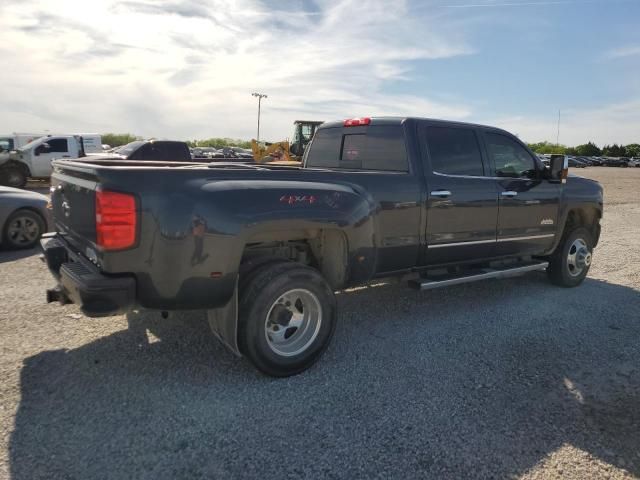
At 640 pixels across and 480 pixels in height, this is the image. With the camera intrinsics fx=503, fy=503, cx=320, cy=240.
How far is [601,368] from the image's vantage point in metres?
→ 4.03

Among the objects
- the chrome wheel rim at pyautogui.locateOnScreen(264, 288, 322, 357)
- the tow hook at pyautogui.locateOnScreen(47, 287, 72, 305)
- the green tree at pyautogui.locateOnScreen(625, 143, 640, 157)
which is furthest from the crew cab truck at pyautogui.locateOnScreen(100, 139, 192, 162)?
the green tree at pyautogui.locateOnScreen(625, 143, 640, 157)

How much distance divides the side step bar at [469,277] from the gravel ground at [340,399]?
0.43 meters

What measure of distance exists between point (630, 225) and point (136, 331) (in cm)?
1211

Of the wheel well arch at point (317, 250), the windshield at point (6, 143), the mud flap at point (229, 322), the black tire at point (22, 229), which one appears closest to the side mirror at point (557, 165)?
the wheel well arch at point (317, 250)

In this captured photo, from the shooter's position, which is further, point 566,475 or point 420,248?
point 420,248

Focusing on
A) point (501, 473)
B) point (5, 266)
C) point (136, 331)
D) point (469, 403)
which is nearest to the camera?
point (501, 473)

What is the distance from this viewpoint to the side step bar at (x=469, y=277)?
15.2ft

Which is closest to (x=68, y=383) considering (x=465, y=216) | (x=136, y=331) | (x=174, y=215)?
(x=136, y=331)

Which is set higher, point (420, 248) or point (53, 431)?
point (420, 248)

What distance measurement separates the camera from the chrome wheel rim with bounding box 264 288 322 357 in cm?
372

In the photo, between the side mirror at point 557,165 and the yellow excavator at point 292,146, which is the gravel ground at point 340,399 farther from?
the yellow excavator at point 292,146

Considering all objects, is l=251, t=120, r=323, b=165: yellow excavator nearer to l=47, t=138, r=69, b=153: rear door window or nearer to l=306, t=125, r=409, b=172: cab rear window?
l=47, t=138, r=69, b=153: rear door window

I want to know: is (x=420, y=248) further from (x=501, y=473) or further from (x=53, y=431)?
(x=53, y=431)

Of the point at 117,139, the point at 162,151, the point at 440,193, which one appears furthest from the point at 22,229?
the point at 117,139
